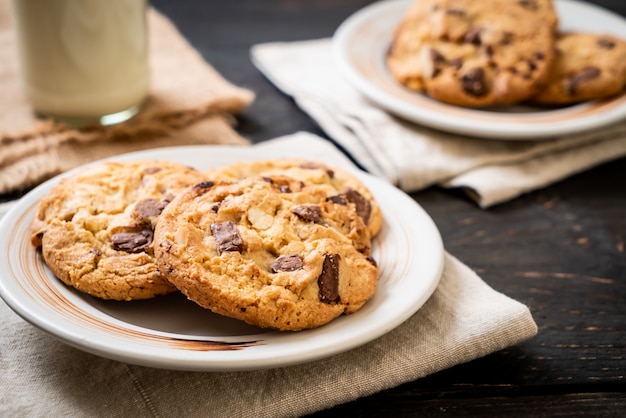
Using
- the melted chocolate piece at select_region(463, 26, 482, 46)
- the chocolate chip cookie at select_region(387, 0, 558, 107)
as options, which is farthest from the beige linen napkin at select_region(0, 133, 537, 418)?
the melted chocolate piece at select_region(463, 26, 482, 46)

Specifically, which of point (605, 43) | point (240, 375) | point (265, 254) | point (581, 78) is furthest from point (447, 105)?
point (240, 375)

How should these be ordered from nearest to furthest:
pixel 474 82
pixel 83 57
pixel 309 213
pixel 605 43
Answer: pixel 309 213, pixel 83 57, pixel 474 82, pixel 605 43

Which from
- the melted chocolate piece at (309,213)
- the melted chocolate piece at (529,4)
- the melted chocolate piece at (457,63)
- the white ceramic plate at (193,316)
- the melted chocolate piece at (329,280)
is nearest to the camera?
the white ceramic plate at (193,316)

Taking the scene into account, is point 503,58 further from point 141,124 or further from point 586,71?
point 141,124

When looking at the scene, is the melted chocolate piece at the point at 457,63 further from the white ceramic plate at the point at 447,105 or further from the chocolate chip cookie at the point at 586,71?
the chocolate chip cookie at the point at 586,71

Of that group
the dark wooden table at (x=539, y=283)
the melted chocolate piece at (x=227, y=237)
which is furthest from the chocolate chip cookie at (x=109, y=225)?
the dark wooden table at (x=539, y=283)

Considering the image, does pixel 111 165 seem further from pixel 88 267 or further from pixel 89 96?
pixel 89 96

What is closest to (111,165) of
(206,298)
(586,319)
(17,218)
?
(17,218)
